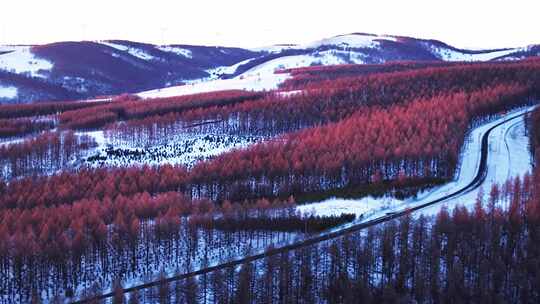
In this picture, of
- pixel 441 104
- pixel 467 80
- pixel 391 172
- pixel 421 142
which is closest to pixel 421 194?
pixel 391 172

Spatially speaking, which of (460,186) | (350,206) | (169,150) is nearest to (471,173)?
(460,186)

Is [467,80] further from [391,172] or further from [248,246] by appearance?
[248,246]

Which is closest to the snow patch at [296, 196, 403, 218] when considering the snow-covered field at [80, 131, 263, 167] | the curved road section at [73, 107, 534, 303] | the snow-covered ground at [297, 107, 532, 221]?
the snow-covered ground at [297, 107, 532, 221]

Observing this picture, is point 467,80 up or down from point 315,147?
up

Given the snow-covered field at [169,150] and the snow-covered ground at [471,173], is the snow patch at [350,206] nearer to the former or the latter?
the snow-covered ground at [471,173]

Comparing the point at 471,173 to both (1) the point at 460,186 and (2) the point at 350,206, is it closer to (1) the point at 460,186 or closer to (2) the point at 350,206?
(1) the point at 460,186

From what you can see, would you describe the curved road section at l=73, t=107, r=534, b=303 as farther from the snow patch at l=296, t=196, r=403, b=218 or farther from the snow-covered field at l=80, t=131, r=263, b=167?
the snow-covered field at l=80, t=131, r=263, b=167

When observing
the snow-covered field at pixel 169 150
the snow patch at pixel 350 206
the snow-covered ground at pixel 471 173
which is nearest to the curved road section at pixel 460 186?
the snow-covered ground at pixel 471 173
